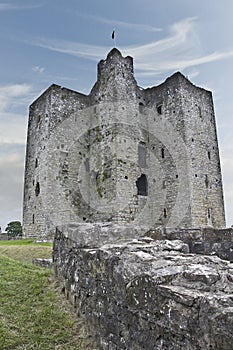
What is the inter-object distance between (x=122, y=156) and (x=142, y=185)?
10.2ft

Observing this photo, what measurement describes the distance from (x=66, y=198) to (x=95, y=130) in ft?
18.9

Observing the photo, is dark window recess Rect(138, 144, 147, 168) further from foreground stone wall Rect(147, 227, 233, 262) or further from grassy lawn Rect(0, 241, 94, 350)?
grassy lawn Rect(0, 241, 94, 350)

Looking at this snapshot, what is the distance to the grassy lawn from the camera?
403 centimetres

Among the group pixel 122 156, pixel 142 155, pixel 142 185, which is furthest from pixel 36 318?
pixel 142 155

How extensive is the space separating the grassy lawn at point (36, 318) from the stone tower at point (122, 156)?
1486 centimetres

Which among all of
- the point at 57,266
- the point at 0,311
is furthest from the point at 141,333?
the point at 57,266

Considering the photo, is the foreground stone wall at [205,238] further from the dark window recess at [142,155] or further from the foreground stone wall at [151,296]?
the dark window recess at [142,155]

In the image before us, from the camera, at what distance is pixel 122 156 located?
21.9m

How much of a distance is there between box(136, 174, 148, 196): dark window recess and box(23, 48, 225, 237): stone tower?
8 centimetres

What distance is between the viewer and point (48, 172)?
21844 millimetres

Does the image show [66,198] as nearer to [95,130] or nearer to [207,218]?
[95,130]

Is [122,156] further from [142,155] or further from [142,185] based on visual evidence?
[142,185]

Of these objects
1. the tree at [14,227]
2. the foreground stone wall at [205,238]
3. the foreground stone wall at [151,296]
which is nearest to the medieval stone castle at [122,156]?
the foreground stone wall at [205,238]

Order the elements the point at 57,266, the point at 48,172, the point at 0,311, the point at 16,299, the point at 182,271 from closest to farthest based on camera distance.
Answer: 1. the point at 182,271
2. the point at 0,311
3. the point at 16,299
4. the point at 57,266
5. the point at 48,172
